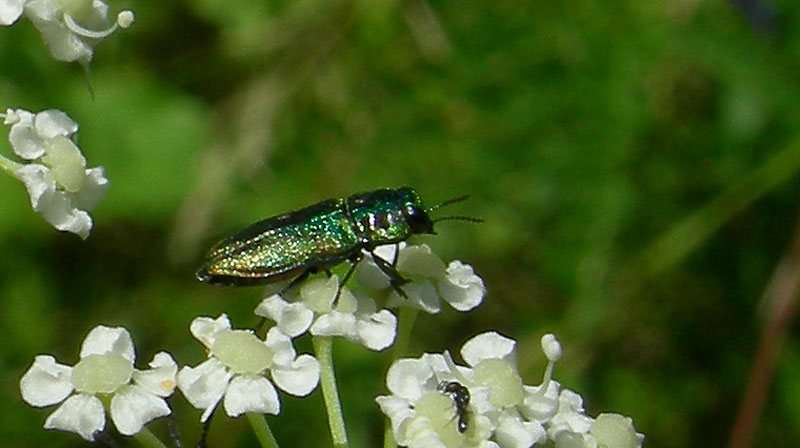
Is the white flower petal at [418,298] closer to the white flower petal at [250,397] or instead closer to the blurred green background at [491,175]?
the white flower petal at [250,397]

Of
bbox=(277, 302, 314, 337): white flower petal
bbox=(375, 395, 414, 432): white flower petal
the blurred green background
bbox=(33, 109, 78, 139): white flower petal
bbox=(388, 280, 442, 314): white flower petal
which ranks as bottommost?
the blurred green background

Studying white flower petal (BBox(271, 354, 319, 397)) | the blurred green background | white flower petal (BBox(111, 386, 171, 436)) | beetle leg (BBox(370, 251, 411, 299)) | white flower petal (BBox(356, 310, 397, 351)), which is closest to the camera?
white flower petal (BBox(111, 386, 171, 436))

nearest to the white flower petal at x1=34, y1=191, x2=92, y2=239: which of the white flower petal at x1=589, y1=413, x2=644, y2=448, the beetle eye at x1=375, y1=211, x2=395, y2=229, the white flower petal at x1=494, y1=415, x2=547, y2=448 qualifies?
the beetle eye at x1=375, y1=211, x2=395, y2=229

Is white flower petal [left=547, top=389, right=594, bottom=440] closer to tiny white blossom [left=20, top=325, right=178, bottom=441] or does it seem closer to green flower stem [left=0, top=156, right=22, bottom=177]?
tiny white blossom [left=20, top=325, right=178, bottom=441]

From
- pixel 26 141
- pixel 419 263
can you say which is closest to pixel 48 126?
pixel 26 141

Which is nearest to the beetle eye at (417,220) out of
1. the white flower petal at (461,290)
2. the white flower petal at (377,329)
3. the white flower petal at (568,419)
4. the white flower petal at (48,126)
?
the white flower petal at (461,290)

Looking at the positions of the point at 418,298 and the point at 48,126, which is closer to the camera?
the point at 48,126

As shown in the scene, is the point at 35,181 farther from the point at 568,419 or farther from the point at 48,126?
the point at 568,419
